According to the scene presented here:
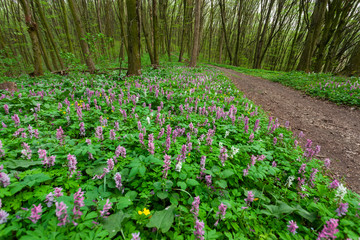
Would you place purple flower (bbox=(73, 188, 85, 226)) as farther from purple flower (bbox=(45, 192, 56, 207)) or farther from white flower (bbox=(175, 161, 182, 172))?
white flower (bbox=(175, 161, 182, 172))

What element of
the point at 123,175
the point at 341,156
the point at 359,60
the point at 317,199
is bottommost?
the point at 341,156

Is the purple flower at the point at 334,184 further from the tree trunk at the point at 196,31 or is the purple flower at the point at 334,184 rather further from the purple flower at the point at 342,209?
the tree trunk at the point at 196,31

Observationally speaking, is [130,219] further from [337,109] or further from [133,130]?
[337,109]

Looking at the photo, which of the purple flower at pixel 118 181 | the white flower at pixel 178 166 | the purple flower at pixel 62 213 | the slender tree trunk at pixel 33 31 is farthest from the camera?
the slender tree trunk at pixel 33 31

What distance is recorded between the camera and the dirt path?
3.90 m

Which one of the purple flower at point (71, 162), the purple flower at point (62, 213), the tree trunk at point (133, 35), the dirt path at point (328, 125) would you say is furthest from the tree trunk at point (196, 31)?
the purple flower at point (62, 213)

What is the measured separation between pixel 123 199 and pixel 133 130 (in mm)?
1860

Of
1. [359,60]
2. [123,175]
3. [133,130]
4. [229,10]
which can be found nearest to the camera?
[123,175]

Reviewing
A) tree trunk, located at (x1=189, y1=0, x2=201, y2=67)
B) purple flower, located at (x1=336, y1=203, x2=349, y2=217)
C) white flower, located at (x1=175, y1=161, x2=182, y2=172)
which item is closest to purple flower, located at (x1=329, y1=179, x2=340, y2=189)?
purple flower, located at (x1=336, y1=203, x2=349, y2=217)

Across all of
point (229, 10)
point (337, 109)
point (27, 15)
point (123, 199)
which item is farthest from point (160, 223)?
point (229, 10)

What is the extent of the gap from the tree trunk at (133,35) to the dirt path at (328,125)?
25.1 ft

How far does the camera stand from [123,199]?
5.74ft

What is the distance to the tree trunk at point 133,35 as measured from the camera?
27.1 feet

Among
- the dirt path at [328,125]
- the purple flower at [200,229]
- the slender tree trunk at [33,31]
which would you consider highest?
the slender tree trunk at [33,31]
